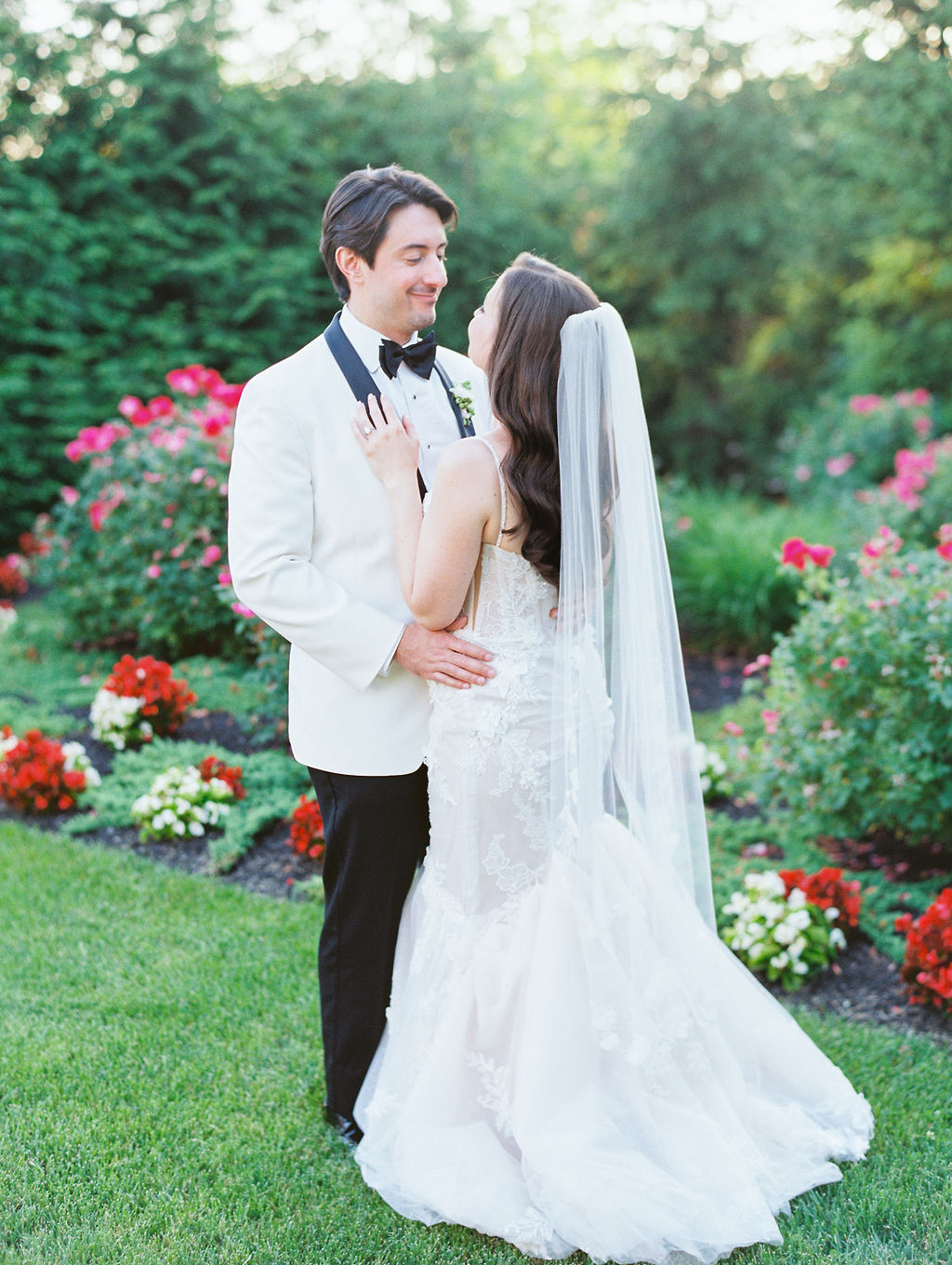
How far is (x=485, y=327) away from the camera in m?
2.52

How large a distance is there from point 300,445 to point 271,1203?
1.80m

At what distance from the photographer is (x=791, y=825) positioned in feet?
15.6

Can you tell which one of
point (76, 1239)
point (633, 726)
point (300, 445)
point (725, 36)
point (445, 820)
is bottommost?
point (76, 1239)

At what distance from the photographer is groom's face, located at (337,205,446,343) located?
264 centimetres

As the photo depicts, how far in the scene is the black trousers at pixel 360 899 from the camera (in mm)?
2750

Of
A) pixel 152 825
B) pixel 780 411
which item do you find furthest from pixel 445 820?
pixel 780 411

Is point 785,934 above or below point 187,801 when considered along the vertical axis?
below

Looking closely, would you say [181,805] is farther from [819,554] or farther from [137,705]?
[819,554]

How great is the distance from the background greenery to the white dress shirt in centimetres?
711

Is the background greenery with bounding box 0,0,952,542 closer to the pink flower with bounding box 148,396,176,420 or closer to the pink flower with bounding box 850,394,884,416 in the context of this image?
the pink flower with bounding box 850,394,884,416

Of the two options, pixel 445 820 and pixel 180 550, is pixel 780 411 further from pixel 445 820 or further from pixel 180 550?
pixel 445 820

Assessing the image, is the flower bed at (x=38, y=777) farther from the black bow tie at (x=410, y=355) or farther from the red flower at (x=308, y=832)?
the black bow tie at (x=410, y=355)

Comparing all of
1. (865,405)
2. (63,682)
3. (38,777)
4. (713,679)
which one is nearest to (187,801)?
(38,777)

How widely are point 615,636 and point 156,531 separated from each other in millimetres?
4545
